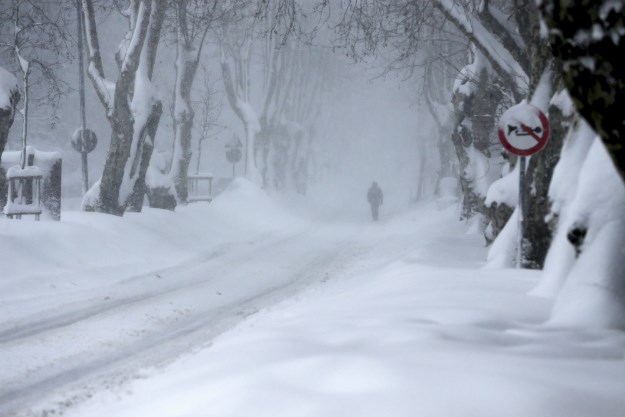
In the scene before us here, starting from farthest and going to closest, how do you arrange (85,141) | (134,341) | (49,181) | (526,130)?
(85,141) < (49,181) < (526,130) < (134,341)

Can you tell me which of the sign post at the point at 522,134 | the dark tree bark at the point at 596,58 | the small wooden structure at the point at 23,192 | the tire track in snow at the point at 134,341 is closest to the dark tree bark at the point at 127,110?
the small wooden structure at the point at 23,192

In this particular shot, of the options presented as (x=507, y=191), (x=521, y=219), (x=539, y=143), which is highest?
(x=539, y=143)

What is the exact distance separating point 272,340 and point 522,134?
4169 millimetres

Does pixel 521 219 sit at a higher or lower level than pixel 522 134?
lower

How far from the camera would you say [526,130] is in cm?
730

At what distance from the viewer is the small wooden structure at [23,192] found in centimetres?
1233

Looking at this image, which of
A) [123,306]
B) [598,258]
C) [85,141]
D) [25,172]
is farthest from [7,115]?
[598,258]

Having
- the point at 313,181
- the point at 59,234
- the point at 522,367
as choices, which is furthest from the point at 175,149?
the point at 313,181

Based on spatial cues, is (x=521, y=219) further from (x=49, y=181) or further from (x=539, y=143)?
(x=49, y=181)

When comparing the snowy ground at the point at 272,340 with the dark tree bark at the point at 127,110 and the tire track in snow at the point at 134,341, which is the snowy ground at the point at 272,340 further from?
the dark tree bark at the point at 127,110

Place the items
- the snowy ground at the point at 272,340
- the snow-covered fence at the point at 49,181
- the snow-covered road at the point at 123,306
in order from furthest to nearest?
the snow-covered fence at the point at 49,181, the snow-covered road at the point at 123,306, the snowy ground at the point at 272,340

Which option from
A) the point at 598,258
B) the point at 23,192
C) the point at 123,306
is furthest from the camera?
the point at 23,192

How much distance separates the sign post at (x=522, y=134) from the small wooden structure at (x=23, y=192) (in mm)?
8858

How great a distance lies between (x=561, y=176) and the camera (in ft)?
20.9
